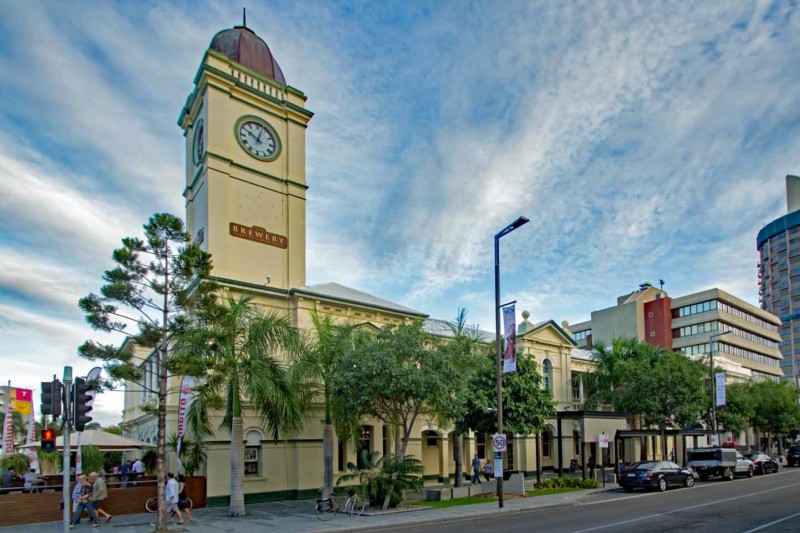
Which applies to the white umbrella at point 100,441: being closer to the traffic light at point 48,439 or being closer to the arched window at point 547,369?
the traffic light at point 48,439

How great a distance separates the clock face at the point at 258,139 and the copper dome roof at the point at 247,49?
2.74m

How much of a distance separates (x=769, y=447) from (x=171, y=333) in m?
72.2

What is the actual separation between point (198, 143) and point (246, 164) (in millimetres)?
2870

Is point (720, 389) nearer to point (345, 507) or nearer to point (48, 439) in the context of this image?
point (345, 507)

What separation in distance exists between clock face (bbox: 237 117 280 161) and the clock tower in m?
0.05

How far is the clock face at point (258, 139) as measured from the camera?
30312 mm

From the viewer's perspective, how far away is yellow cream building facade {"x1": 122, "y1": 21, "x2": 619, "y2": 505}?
27.0 meters

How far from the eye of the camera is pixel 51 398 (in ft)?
49.4

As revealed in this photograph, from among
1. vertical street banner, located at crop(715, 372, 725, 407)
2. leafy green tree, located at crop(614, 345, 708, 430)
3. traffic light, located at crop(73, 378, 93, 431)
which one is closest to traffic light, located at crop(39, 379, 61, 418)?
traffic light, located at crop(73, 378, 93, 431)

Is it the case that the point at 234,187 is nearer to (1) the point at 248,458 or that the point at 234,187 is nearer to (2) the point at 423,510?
(1) the point at 248,458

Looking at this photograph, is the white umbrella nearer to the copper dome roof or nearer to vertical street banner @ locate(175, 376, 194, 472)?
vertical street banner @ locate(175, 376, 194, 472)

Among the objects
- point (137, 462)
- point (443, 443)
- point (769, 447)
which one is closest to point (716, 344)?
point (769, 447)

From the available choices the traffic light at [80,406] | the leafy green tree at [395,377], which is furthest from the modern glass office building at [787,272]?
the traffic light at [80,406]

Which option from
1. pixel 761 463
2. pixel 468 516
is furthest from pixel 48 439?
pixel 761 463
